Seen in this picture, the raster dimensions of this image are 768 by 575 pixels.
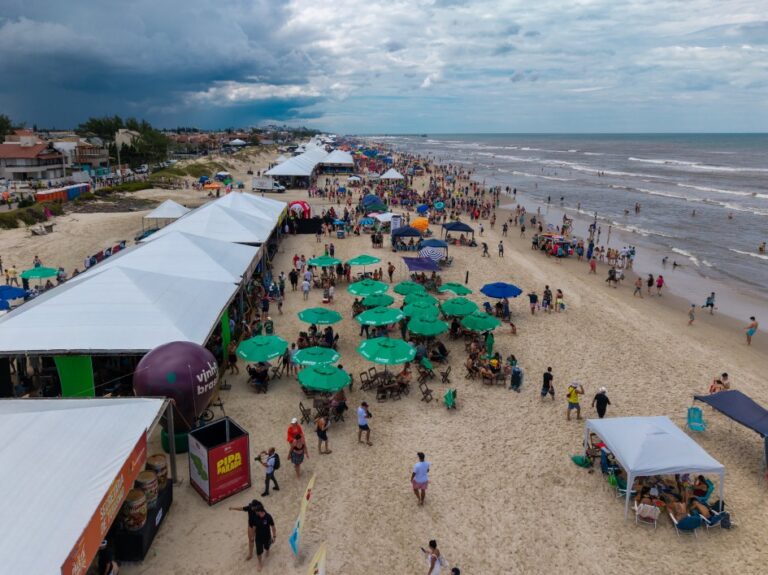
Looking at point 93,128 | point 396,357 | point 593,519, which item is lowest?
point 593,519

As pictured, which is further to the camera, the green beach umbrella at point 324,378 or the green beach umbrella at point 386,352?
the green beach umbrella at point 386,352

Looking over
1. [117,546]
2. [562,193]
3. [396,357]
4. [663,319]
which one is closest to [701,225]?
[562,193]

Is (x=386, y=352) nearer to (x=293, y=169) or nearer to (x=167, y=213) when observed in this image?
(x=167, y=213)

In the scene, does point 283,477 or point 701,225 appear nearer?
point 283,477

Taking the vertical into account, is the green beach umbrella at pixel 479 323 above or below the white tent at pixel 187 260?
below

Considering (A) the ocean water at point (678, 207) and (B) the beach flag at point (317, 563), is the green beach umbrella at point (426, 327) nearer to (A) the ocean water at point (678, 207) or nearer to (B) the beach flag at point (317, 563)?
(B) the beach flag at point (317, 563)

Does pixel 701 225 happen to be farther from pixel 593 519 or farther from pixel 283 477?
pixel 283 477

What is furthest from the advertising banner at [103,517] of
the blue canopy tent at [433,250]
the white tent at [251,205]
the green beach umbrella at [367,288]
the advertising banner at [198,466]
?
the white tent at [251,205]
